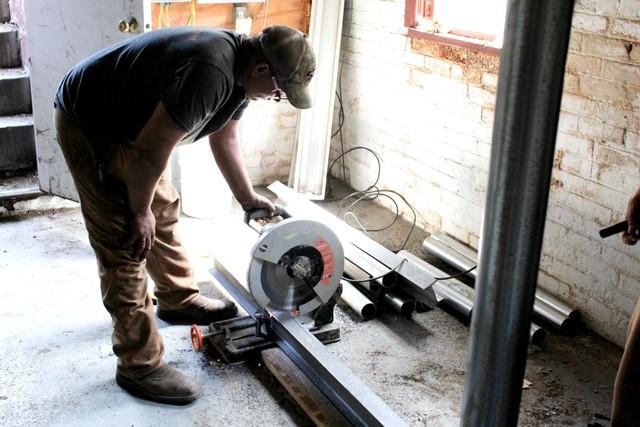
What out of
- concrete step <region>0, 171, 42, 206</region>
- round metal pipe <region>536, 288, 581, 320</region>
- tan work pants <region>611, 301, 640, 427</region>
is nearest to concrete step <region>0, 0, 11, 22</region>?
concrete step <region>0, 171, 42, 206</region>

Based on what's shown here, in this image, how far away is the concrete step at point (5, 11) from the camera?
4.70 m

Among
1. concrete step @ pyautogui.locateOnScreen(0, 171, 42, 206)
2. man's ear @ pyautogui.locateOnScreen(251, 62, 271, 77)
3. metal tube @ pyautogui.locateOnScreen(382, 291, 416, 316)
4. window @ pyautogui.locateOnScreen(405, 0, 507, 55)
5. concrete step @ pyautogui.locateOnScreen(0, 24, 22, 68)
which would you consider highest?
window @ pyautogui.locateOnScreen(405, 0, 507, 55)

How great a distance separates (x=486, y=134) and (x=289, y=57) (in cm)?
181

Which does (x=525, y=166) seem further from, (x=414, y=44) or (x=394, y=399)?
(x=414, y=44)

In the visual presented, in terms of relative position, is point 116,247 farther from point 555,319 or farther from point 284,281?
point 555,319

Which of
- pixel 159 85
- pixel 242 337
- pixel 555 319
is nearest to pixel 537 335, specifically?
pixel 555 319

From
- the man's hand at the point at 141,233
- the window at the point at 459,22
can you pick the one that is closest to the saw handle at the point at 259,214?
the man's hand at the point at 141,233

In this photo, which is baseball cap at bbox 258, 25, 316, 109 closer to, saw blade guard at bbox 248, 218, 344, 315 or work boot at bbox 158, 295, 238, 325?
saw blade guard at bbox 248, 218, 344, 315

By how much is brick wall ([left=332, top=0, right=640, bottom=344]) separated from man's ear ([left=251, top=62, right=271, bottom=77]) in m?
1.51

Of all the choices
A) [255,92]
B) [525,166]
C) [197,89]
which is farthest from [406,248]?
[525,166]

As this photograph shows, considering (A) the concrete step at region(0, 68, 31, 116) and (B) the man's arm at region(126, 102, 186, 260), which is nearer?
(B) the man's arm at region(126, 102, 186, 260)

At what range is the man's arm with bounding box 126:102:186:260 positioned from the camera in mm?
2264

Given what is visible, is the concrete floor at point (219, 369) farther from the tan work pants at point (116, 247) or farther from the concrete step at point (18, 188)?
the concrete step at point (18, 188)

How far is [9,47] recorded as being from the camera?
4.70m
